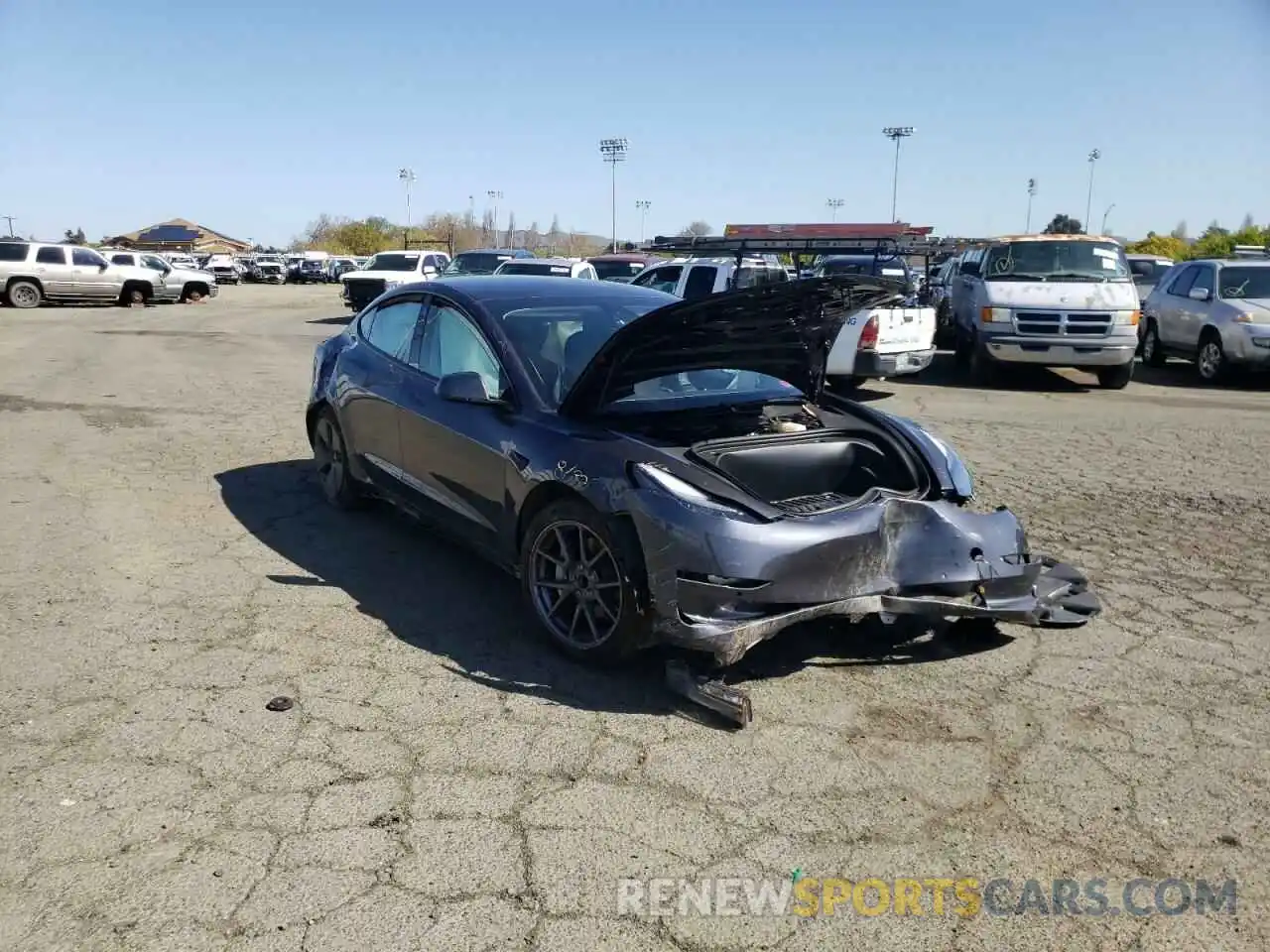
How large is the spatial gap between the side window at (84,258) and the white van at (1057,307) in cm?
2601

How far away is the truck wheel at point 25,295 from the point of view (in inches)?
1115

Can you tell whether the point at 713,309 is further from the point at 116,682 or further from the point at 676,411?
the point at 116,682

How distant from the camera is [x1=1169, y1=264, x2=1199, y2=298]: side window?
1528 centimetres

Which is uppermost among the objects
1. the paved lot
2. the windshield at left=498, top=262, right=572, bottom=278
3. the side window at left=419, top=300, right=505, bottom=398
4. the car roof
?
the windshield at left=498, top=262, right=572, bottom=278

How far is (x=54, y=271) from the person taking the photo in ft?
94.3

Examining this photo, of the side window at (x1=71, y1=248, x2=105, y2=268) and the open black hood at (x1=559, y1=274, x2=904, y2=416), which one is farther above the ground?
the side window at (x1=71, y1=248, x2=105, y2=268)

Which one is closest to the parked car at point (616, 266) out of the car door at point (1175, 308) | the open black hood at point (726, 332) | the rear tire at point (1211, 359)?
the car door at point (1175, 308)

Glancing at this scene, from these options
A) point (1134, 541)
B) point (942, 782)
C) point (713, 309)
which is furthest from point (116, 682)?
point (1134, 541)

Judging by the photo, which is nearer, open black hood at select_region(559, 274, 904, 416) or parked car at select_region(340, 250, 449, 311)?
open black hood at select_region(559, 274, 904, 416)

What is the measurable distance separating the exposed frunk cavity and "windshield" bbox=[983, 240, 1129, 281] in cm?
1037

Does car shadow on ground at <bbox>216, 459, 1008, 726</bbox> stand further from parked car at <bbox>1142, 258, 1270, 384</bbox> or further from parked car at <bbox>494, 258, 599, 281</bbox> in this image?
parked car at <bbox>494, 258, 599, 281</bbox>

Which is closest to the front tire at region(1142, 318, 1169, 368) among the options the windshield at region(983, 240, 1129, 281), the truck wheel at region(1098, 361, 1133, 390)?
the windshield at region(983, 240, 1129, 281)

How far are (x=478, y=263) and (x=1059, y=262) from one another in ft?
43.2

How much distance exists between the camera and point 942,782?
332 cm
